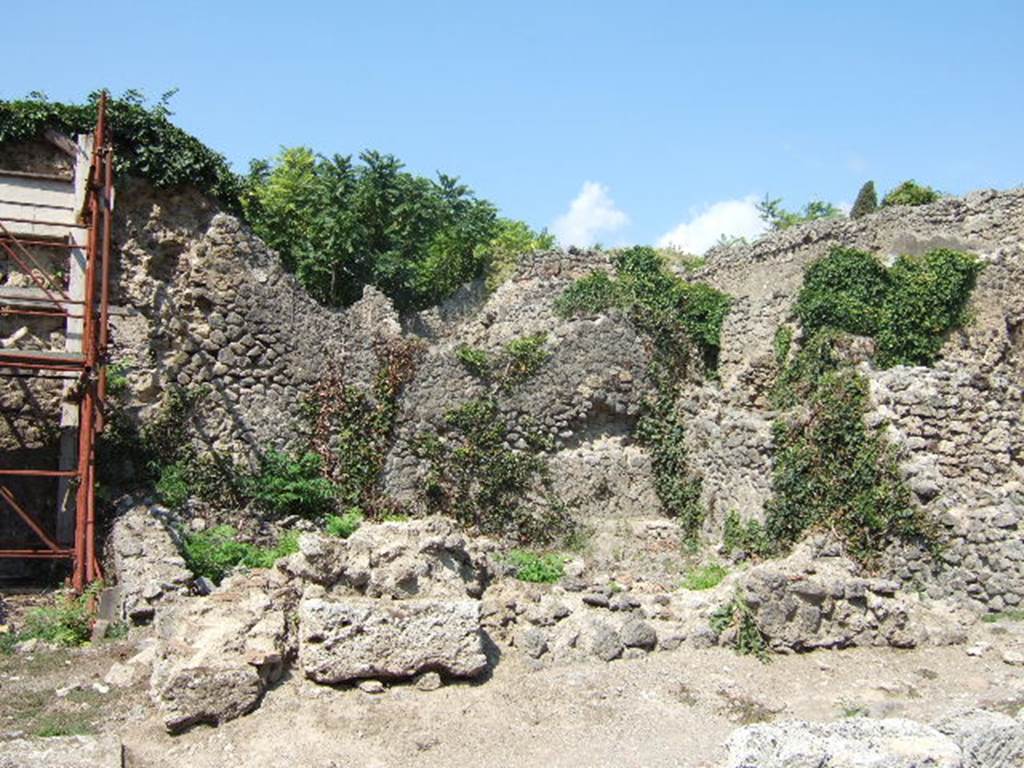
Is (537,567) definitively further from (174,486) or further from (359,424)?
(174,486)

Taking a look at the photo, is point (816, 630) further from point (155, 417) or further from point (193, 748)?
point (155, 417)

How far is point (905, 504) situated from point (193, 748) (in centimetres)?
882

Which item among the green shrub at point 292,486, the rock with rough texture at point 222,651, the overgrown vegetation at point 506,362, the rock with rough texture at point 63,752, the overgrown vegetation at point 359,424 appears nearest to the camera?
the rock with rough texture at point 63,752

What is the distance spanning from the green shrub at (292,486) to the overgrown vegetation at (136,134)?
432cm

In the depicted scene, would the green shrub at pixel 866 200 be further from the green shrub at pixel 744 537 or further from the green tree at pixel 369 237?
the green shrub at pixel 744 537

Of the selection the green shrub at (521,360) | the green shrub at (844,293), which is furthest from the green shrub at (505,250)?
the green shrub at (844,293)

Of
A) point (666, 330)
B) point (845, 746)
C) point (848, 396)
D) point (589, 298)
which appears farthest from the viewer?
point (666, 330)

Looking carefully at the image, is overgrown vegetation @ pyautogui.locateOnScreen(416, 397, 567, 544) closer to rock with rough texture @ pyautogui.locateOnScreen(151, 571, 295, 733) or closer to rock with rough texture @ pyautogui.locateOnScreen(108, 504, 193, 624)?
rock with rough texture @ pyautogui.locateOnScreen(108, 504, 193, 624)

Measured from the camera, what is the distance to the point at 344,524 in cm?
1441

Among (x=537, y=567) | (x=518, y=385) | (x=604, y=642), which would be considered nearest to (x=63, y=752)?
(x=604, y=642)

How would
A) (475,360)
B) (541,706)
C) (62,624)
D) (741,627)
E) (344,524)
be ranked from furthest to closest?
(475,360) < (344,524) < (62,624) < (741,627) < (541,706)

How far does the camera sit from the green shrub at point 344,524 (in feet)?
47.3

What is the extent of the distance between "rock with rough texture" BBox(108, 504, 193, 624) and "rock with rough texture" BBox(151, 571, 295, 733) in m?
1.38

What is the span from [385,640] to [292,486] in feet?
19.5
